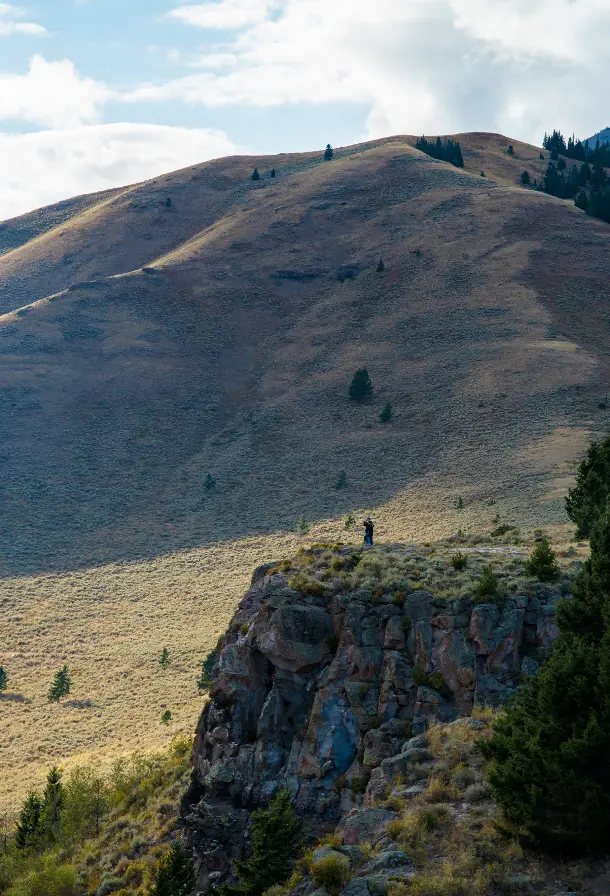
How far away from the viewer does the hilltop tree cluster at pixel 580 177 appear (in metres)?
102

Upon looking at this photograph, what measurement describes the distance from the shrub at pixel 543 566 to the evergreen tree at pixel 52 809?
1715 centimetres

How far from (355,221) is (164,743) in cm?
9000

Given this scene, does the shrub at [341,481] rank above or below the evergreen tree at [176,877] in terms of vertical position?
above

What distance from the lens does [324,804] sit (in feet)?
52.3

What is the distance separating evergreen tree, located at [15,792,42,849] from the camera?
24484mm

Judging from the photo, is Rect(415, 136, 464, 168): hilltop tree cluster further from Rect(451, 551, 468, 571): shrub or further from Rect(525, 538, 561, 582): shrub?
Rect(525, 538, 561, 582): shrub

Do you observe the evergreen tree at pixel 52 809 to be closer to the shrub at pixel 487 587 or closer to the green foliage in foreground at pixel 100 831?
the green foliage in foreground at pixel 100 831

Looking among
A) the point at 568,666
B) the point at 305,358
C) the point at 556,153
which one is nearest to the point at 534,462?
the point at 305,358

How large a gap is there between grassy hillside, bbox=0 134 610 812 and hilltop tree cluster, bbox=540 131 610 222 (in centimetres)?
472

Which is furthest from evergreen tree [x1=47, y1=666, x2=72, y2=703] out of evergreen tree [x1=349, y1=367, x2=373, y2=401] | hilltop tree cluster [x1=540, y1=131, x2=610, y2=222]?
hilltop tree cluster [x1=540, y1=131, x2=610, y2=222]

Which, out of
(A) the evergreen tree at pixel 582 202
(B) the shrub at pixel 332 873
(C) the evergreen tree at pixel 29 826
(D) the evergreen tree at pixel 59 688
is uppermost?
(A) the evergreen tree at pixel 582 202

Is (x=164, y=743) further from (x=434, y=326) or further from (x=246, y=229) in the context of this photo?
(x=246, y=229)

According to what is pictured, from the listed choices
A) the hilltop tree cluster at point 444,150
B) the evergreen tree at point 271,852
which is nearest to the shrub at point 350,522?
the evergreen tree at point 271,852

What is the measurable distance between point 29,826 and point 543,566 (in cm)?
1799
